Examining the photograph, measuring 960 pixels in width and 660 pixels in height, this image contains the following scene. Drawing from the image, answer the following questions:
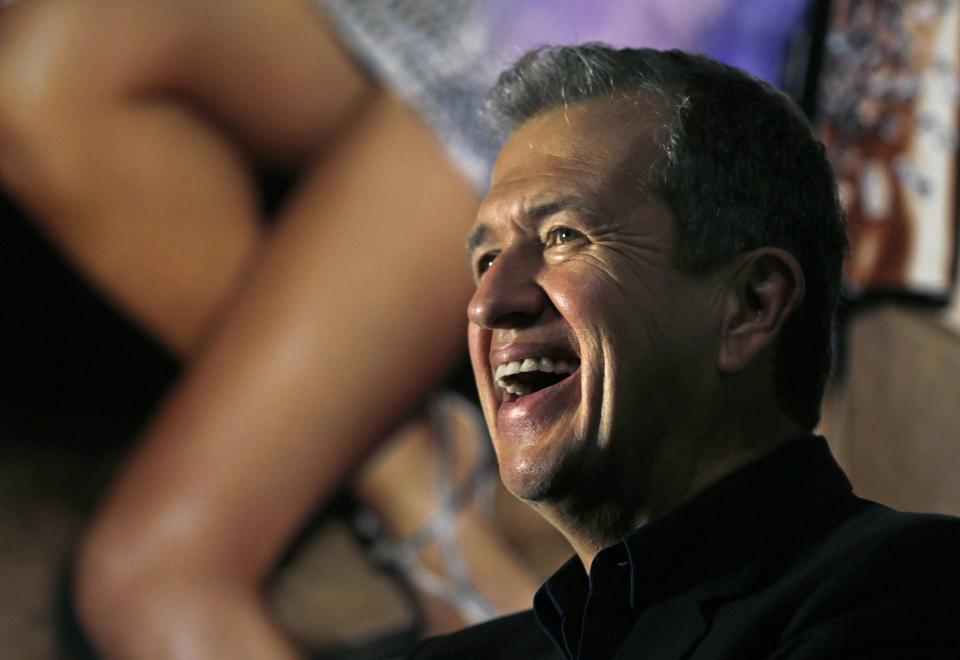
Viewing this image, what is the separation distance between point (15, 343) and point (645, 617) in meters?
1.05

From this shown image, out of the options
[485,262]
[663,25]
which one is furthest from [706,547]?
[663,25]

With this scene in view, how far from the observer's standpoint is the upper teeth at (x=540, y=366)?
1.15 m

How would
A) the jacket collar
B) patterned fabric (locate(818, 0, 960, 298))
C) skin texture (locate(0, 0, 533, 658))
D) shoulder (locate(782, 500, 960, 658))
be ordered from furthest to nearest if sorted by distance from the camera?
patterned fabric (locate(818, 0, 960, 298)) → skin texture (locate(0, 0, 533, 658)) → the jacket collar → shoulder (locate(782, 500, 960, 658))

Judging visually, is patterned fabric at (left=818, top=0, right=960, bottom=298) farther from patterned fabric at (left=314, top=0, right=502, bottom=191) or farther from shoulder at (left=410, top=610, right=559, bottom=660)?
shoulder at (left=410, top=610, right=559, bottom=660)

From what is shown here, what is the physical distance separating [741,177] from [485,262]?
1.03 feet

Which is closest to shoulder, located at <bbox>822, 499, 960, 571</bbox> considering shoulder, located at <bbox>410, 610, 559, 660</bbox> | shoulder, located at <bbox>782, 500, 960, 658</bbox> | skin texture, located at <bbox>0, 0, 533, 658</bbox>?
shoulder, located at <bbox>782, 500, 960, 658</bbox>

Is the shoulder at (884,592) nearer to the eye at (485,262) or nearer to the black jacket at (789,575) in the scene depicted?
the black jacket at (789,575)

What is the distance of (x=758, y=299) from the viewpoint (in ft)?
3.78

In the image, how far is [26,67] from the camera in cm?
161

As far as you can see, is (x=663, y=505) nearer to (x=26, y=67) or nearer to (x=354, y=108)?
(x=354, y=108)

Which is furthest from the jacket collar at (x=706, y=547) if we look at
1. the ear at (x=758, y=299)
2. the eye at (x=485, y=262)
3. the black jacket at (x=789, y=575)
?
the eye at (x=485, y=262)

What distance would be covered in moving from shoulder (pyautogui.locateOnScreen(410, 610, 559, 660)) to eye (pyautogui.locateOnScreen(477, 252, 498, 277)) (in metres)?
0.40

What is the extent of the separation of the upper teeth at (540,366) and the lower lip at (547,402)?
0.05ft

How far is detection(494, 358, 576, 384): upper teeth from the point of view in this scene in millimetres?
1153
